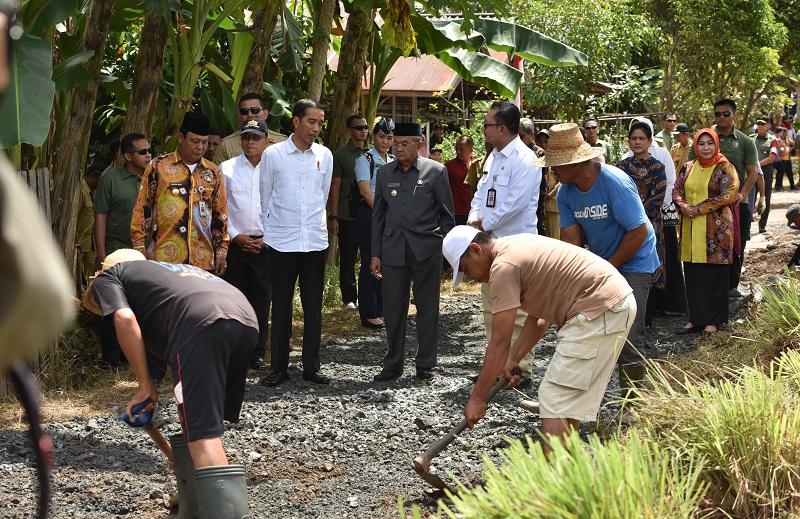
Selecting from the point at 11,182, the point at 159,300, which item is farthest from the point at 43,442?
the point at 159,300

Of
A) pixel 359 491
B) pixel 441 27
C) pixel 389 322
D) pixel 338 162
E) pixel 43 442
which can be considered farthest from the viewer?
pixel 441 27

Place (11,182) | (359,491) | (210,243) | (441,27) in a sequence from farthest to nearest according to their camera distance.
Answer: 1. (441,27)
2. (210,243)
3. (359,491)
4. (11,182)

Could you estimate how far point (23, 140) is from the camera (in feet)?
24.3

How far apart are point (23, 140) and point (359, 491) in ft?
10.9

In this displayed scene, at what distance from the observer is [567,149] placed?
680 centimetres

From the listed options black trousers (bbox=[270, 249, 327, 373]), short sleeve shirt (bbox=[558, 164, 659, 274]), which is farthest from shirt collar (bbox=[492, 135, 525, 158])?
black trousers (bbox=[270, 249, 327, 373])

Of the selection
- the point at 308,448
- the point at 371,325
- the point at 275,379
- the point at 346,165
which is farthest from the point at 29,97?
the point at 371,325

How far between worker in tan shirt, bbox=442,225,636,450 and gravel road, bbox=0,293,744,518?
0.39m

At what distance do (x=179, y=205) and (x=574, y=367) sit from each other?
3.45 metres

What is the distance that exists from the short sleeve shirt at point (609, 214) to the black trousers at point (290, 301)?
83.2 inches

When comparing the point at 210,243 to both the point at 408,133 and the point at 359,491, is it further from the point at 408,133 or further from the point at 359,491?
the point at 359,491

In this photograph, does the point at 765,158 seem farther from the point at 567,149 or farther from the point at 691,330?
the point at 567,149

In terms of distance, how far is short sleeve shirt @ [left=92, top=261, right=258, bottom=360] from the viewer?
488 centimetres

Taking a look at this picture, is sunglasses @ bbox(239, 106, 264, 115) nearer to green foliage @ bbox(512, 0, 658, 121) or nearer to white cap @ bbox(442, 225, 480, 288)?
white cap @ bbox(442, 225, 480, 288)
